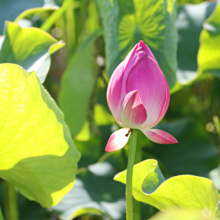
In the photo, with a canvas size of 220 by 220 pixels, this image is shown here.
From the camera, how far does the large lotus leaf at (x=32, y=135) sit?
0.40 m

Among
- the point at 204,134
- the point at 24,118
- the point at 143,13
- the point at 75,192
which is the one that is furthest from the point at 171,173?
the point at 24,118

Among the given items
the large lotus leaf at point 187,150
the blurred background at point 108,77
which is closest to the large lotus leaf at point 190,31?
the blurred background at point 108,77

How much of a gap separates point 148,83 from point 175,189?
13 centimetres

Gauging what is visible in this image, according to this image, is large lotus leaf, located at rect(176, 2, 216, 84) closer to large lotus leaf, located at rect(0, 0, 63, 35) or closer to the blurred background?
the blurred background

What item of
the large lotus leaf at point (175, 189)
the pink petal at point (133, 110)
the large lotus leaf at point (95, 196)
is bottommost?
the large lotus leaf at point (95, 196)

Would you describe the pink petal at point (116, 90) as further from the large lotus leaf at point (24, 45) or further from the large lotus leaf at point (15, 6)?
the large lotus leaf at point (15, 6)

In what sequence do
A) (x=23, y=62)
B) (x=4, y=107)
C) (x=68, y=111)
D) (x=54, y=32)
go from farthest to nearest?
(x=54, y=32), (x=68, y=111), (x=23, y=62), (x=4, y=107)

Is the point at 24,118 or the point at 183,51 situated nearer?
the point at 24,118

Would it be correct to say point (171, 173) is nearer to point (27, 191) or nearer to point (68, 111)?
point (68, 111)

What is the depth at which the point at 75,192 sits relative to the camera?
77 cm

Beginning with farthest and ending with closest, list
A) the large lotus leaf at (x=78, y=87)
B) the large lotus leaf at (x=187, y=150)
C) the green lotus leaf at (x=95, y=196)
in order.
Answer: the large lotus leaf at (x=187, y=150) < the large lotus leaf at (x=78, y=87) < the green lotus leaf at (x=95, y=196)

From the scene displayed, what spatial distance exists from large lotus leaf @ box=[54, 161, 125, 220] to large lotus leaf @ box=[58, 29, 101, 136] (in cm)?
11

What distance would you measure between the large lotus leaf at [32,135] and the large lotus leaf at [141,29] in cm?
21

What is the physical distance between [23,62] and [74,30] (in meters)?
0.56
